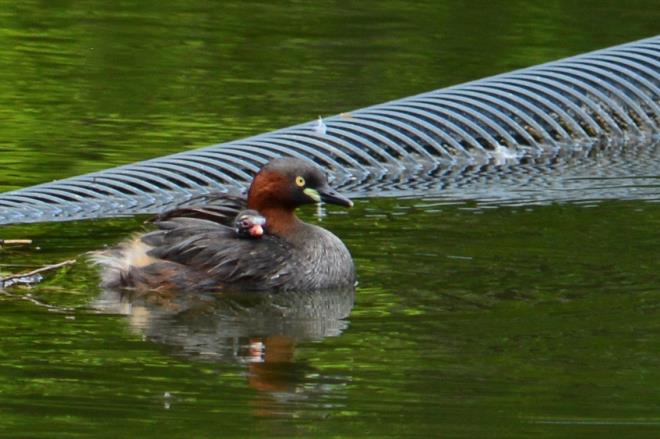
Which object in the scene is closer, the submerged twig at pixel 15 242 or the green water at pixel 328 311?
the green water at pixel 328 311

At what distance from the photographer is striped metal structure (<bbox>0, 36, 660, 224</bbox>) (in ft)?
33.2

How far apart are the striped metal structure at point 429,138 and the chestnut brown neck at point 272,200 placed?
4.69 feet

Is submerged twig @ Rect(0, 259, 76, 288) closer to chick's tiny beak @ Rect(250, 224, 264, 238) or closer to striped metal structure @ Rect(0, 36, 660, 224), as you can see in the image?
chick's tiny beak @ Rect(250, 224, 264, 238)

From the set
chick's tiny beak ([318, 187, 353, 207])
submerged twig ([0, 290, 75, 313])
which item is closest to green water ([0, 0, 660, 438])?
submerged twig ([0, 290, 75, 313])

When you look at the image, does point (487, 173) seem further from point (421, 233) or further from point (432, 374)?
point (432, 374)

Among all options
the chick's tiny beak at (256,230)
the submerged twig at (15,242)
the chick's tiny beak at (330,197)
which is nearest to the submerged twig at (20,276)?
the submerged twig at (15,242)

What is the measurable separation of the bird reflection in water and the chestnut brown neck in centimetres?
36

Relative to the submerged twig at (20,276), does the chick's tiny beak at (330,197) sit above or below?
above

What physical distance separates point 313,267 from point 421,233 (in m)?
0.90

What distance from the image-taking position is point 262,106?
1241 centimetres

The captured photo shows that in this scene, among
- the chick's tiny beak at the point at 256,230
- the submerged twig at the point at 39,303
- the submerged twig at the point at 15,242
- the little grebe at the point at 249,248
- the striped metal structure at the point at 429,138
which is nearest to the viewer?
the submerged twig at the point at 39,303

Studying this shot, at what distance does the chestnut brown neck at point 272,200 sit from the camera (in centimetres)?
840

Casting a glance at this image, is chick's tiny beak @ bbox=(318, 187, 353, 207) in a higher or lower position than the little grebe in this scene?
higher

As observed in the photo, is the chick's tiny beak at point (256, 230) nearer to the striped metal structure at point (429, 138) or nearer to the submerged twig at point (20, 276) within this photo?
the submerged twig at point (20, 276)
